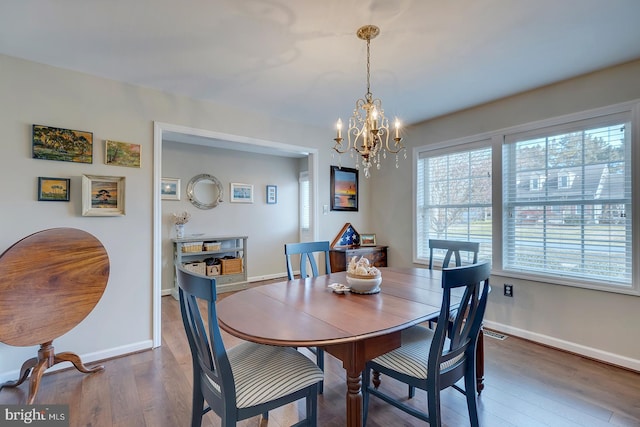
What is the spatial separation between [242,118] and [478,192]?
2772 mm

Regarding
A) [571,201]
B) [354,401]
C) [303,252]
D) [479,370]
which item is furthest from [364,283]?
[571,201]

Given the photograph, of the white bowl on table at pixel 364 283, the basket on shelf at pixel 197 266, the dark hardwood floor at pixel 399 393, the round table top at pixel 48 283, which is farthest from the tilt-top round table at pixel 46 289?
the basket on shelf at pixel 197 266

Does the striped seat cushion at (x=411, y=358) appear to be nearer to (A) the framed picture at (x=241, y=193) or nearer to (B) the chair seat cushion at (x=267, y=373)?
(B) the chair seat cushion at (x=267, y=373)

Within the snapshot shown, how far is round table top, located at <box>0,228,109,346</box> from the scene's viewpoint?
1.87 metres

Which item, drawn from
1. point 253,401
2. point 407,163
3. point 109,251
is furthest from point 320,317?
point 407,163

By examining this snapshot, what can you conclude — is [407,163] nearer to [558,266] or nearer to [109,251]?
[558,266]

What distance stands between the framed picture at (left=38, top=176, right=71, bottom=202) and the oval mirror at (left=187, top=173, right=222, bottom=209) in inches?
93.4

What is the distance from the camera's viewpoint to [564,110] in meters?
2.69

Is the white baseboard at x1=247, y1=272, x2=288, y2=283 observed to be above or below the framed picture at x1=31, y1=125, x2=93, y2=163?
below

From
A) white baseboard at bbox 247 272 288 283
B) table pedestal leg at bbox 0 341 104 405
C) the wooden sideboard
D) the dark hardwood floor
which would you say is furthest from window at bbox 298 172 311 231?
table pedestal leg at bbox 0 341 104 405

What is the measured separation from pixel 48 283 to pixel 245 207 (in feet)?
11.3

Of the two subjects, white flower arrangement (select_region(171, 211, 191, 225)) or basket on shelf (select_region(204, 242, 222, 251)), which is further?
basket on shelf (select_region(204, 242, 222, 251))

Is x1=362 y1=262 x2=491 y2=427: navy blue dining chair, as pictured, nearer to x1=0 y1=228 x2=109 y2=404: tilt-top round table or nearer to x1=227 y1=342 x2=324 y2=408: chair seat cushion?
x1=227 y1=342 x2=324 y2=408: chair seat cushion

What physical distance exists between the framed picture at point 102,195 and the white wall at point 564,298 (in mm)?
3469
